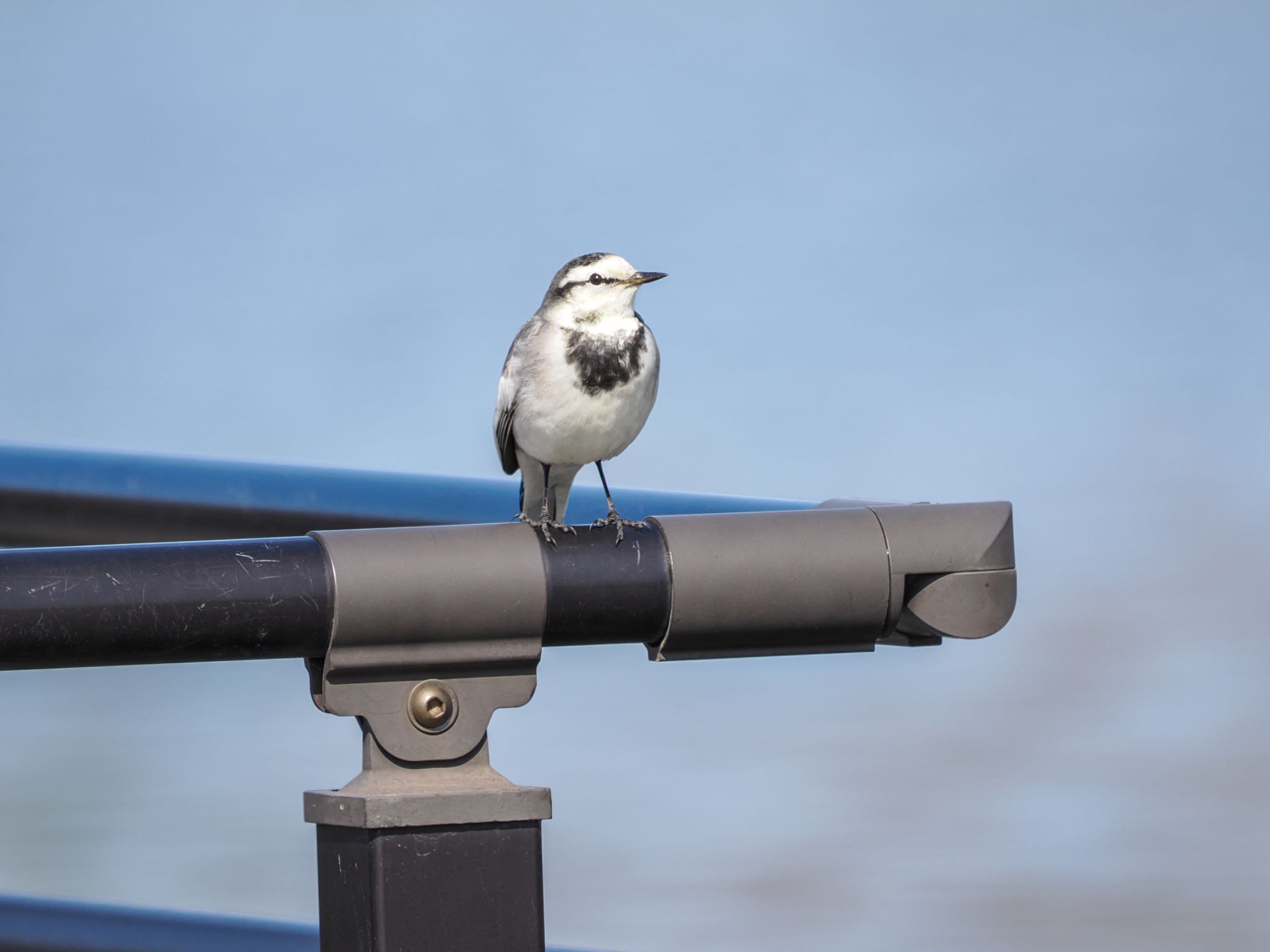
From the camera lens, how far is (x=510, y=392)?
257 cm

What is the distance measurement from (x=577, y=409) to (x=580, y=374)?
6 centimetres

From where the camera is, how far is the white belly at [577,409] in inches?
94.1

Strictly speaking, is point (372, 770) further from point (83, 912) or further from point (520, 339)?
point (520, 339)

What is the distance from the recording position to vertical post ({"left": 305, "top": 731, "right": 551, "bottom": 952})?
1.08m

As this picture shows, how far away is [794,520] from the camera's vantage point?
1176 millimetres

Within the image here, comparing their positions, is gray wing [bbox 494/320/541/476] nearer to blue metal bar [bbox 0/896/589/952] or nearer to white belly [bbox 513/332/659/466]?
white belly [bbox 513/332/659/466]

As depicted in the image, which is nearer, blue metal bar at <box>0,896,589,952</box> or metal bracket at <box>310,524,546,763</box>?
metal bracket at <box>310,524,546,763</box>

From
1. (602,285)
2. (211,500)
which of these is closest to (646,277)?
(602,285)

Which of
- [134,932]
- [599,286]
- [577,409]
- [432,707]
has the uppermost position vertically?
[599,286]

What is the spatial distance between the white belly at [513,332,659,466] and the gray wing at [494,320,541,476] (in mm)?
48

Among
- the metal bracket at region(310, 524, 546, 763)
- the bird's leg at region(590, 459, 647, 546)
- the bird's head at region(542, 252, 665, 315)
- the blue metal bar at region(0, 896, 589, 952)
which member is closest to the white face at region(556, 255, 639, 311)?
the bird's head at region(542, 252, 665, 315)

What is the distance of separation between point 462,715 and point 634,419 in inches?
51.9

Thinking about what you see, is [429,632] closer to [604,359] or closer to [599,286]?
[604,359]

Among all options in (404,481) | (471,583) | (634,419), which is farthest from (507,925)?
(634,419)
